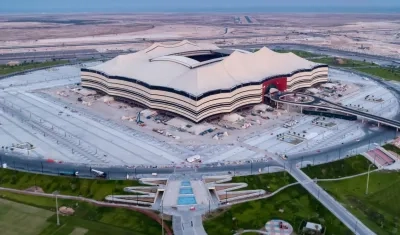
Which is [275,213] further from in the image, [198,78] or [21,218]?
[198,78]

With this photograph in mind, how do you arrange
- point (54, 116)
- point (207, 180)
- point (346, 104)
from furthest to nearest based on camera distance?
point (346, 104)
point (54, 116)
point (207, 180)

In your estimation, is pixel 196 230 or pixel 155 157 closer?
pixel 196 230

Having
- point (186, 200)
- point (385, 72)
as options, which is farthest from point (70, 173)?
point (385, 72)

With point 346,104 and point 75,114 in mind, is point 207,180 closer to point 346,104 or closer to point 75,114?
point 75,114

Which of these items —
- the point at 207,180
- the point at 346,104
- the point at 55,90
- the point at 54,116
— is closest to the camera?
the point at 207,180

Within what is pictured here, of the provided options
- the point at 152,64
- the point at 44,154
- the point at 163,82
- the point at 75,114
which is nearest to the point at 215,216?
the point at 44,154

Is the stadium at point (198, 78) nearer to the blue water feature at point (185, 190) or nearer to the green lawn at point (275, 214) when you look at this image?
the blue water feature at point (185, 190)

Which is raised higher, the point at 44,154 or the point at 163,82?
the point at 163,82
